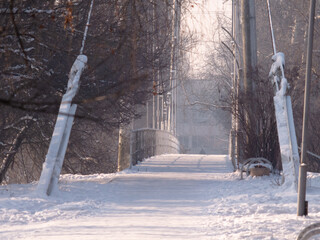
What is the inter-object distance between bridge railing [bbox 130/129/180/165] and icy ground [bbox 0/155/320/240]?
18.6ft

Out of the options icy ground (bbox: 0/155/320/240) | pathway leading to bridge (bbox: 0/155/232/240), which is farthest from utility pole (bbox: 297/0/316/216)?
pathway leading to bridge (bbox: 0/155/232/240)

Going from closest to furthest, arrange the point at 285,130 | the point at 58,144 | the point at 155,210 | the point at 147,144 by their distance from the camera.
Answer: the point at 155,210 → the point at 58,144 → the point at 285,130 → the point at 147,144

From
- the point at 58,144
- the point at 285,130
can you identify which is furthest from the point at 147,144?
the point at 58,144

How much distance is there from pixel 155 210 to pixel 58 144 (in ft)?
8.91

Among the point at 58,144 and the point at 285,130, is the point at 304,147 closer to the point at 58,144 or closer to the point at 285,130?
the point at 285,130

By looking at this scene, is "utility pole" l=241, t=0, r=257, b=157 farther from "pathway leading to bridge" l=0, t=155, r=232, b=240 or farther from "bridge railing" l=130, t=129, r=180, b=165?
"bridge railing" l=130, t=129, r=180, b=165

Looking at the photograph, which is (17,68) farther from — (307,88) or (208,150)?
(208,150)

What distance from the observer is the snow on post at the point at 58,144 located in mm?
11516

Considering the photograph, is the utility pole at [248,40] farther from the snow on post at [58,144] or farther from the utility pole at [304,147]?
the utility pole at [304,147]

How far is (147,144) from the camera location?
984 inches

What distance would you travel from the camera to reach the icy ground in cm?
806

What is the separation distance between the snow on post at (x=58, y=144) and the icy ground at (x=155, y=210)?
282 millimetres

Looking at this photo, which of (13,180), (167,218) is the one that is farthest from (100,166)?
(167,218)

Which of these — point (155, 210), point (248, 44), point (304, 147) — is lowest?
point (155, 210)
